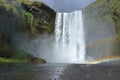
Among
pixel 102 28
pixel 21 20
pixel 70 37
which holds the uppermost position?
pixel 21 20

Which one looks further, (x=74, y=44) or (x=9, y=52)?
(x=74, y=44)

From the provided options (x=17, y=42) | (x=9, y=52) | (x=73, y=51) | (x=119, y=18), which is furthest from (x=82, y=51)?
(x=9, y=52)

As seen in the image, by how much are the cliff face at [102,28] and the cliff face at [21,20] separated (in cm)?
1373

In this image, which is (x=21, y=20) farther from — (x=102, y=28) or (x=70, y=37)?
(x=102, y=28)

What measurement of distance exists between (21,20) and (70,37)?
19.5 metres

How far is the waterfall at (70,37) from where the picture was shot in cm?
8819

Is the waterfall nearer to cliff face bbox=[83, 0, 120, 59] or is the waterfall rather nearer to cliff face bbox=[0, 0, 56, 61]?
cliff face bbox=[83, 0, 120, 59]

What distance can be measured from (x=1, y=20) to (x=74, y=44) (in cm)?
3032

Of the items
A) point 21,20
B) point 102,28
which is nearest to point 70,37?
point 102,28

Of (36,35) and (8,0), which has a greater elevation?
(8,0)

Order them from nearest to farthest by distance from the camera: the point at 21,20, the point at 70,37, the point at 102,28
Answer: the point at 21,20 → the point at 102,28 → the point at 70,37

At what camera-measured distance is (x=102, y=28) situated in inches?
3364

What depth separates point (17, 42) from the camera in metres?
78.2

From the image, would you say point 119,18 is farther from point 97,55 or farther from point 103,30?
point 97,55
